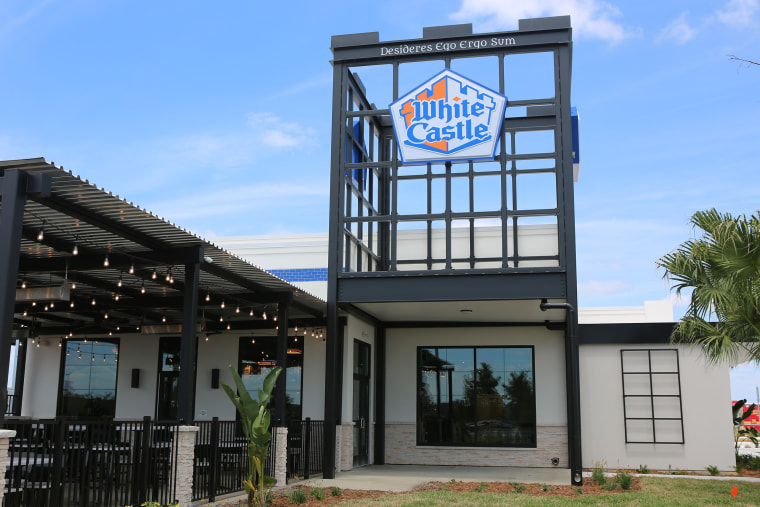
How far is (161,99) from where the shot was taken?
34.1 meters

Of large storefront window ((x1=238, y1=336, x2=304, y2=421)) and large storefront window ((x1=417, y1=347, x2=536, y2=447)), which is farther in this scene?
large storefront window ((x1=417, y1=347, x2=536, y2=447))

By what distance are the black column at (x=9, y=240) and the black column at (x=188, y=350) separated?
295 centimetres

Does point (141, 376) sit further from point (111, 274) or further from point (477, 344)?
point (477, 344)

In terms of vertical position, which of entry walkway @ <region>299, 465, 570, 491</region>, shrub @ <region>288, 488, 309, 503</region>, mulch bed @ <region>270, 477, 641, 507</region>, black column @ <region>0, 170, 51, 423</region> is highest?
black column @ <region>0, 170, 51, 423</region>

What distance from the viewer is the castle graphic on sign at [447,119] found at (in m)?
14.1

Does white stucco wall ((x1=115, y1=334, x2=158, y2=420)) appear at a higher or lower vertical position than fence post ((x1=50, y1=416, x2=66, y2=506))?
higher

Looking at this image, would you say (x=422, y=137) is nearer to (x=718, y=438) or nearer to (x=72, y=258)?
(x=72, y=258)

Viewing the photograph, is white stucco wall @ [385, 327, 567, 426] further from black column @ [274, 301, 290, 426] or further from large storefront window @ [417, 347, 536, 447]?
black column @ [274, 301, 290, 426]

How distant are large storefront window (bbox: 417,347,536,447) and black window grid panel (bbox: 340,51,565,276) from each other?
7.36 feet

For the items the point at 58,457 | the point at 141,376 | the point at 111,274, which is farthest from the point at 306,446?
the point at 141,376

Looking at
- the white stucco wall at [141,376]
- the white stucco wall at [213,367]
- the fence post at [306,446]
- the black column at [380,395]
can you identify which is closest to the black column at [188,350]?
the fence post at [306,446]

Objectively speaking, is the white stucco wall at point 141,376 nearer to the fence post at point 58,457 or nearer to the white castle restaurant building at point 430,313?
the white castle restaurant building at point 430,313

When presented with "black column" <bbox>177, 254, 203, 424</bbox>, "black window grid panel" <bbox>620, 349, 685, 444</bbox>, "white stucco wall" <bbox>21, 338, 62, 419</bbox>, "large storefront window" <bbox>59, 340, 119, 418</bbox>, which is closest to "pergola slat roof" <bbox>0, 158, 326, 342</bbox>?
"black column" <bbox>177, 254, 203, 424</bbox>

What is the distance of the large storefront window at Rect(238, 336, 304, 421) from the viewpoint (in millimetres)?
17234
